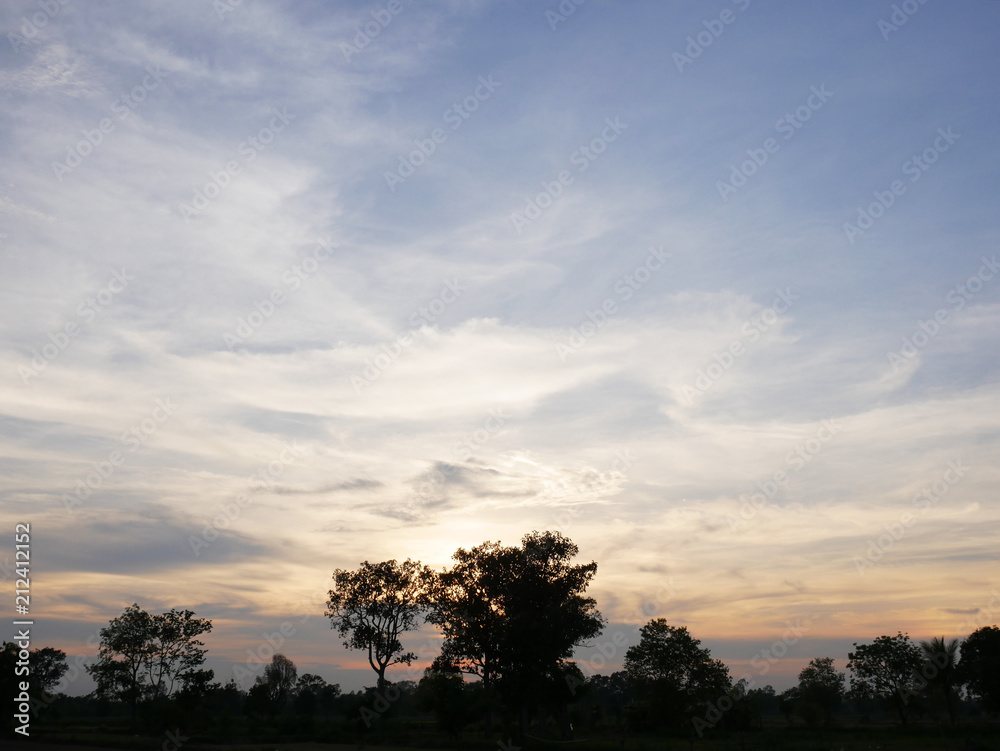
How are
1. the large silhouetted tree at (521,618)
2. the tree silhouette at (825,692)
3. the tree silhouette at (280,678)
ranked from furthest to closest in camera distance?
the tree silhouette at (280,678), the tree silhouette at (825,692), the large silhouetted tree at (521,618)

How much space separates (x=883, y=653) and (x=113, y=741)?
7545 centimetres

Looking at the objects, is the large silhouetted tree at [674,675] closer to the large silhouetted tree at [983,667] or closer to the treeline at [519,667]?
the treeline at [519,667]

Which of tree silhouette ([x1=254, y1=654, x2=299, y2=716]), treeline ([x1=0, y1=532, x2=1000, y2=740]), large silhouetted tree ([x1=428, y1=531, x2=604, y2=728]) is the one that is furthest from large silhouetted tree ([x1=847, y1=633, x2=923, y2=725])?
tree silhouette ([x1=254, y1=654, x2=299, y2=716])

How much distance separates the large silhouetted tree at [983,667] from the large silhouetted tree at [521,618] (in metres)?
39.7

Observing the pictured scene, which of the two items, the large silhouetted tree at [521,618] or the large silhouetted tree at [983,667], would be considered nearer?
the large silhouetted tree at [521,618]

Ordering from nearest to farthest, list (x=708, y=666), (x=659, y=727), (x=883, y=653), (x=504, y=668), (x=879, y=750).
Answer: (x=879, y=750)
(x=504, y=668)
(x=708, y=666)
(x=659, y=727)
(x=883, y=653)

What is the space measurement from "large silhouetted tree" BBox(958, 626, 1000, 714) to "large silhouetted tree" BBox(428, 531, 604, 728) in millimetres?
39746

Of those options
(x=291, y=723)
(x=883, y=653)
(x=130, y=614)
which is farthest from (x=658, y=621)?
(x=130, y=614)

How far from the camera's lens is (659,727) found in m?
67.2

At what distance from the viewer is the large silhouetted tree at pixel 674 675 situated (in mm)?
57250

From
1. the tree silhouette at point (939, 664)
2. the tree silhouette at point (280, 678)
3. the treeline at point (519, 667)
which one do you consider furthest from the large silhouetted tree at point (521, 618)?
the tree silhouette at point (280, 678)

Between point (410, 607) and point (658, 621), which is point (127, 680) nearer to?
point (410, 607)

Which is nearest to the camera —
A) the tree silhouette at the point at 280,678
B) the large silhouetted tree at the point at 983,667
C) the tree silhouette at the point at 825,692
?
the large silhouetted tree at the point at 983,667

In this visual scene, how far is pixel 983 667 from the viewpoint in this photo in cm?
6538
